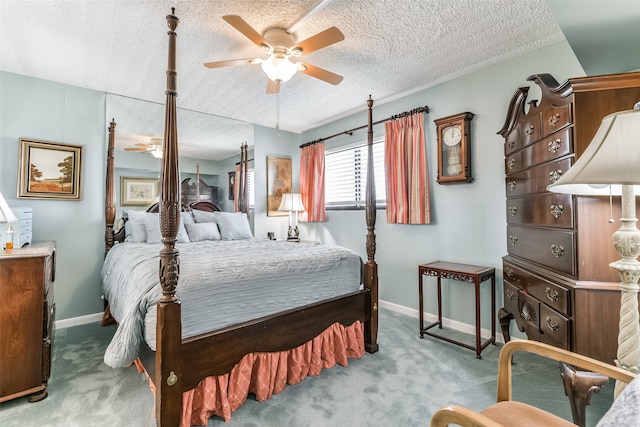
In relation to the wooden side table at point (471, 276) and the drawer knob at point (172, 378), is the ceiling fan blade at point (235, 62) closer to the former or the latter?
the drawer knob at point (172, 378)

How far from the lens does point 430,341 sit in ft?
8.99

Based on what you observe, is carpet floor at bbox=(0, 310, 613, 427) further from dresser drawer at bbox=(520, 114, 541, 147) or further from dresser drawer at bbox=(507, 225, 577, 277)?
dresser drawer at bbox=(520, 114, 541, 147)

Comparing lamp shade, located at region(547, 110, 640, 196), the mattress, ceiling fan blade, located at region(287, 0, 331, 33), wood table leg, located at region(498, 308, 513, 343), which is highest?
ceiling fan blade, located at region(287, 0, 331, 33)

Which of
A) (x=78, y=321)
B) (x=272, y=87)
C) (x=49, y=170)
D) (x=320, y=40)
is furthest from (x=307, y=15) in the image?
(x=78, y=321)

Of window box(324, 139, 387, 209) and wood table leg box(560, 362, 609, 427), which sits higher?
window box(324, 139, 387, 209)

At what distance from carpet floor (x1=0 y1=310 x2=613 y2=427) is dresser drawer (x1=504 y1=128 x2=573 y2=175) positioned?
1.50 meters

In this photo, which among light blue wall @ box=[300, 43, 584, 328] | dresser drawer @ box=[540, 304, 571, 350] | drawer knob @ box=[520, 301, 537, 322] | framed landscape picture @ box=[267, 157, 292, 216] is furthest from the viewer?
framed landscape picture @ box=[267, 157, 292, 216]

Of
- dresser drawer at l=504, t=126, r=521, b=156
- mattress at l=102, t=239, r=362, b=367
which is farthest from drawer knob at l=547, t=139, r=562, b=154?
mattress at l=102, t=239, r=362, b=367

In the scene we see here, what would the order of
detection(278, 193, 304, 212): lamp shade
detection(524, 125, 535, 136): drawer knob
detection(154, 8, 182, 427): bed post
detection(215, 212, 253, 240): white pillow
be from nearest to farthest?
detection(154, 8, 182, 427): bed post, detection(524, 125, 535, 136): drawer knob, detection(215, 212, 253, 240): white pillow, detection(278, 193, 304, 212): lamp shade

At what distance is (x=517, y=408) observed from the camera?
43.3 inches

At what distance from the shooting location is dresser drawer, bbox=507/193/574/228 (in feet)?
5.32

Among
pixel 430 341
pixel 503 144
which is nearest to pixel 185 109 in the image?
pixel 503 144

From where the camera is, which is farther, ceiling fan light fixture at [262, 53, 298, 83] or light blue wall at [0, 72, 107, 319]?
light blue wall at [0, 72, 107, 319]

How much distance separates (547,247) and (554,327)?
46cm
